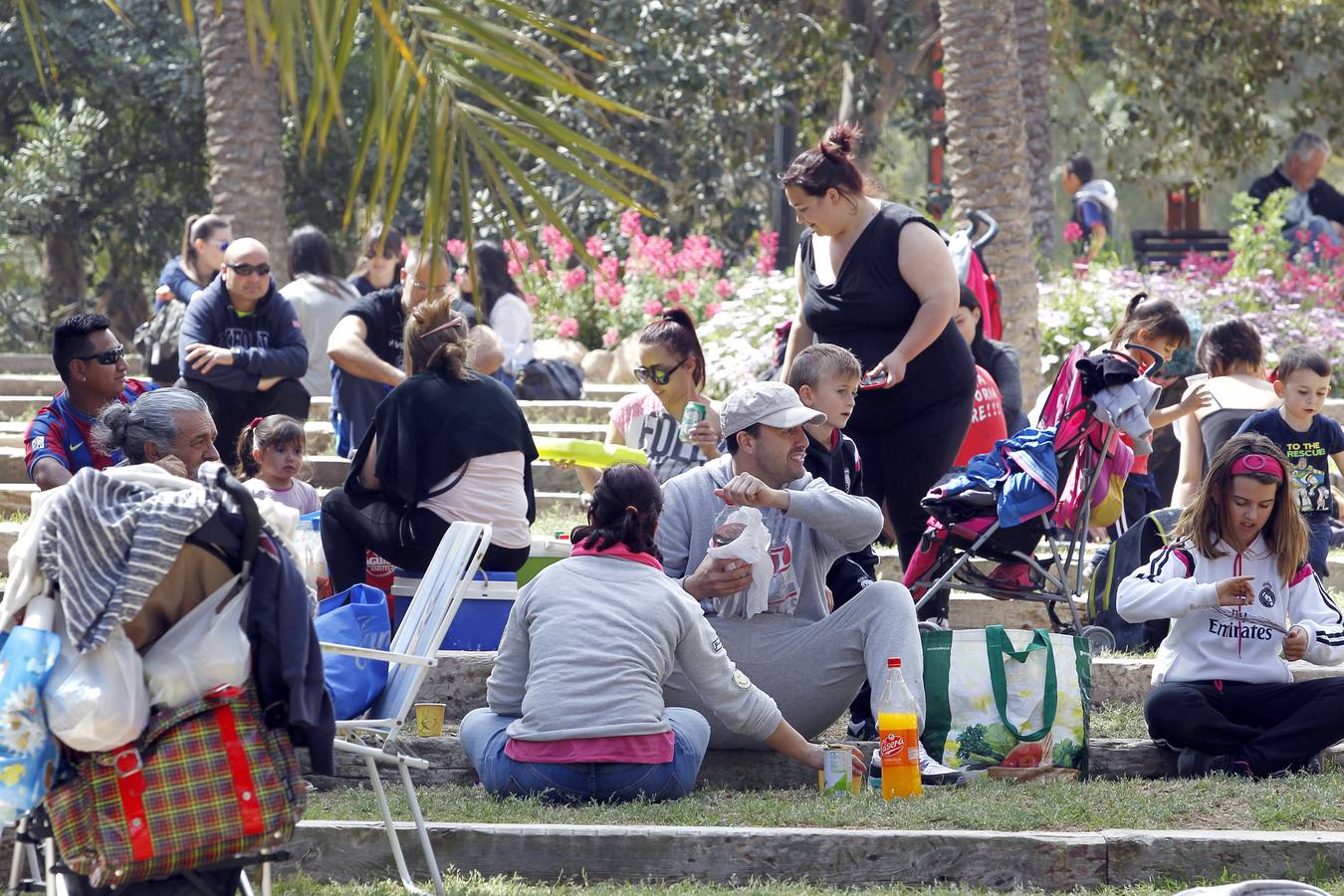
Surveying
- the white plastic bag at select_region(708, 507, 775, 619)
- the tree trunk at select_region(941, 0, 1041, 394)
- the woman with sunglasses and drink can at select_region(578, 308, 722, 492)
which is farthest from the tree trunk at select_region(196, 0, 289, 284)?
the white plastic bag at select_region(708, 507, 775, 619)

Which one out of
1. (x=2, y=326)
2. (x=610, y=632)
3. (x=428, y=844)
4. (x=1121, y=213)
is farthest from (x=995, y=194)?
(x=1121, y=213)

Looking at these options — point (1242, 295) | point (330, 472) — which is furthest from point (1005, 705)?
point (1242, 295)

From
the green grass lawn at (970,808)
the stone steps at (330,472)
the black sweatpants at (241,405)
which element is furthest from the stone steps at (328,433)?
the green grass lawn at (970,808)

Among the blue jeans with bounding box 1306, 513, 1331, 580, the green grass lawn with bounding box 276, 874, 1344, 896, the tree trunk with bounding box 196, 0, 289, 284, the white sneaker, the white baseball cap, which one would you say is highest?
the tree trunk with bounding box 196, 0, 289, 284

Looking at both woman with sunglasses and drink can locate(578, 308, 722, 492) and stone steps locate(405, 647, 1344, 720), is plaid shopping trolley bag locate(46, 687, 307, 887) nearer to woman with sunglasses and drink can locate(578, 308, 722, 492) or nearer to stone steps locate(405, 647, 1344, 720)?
stone steps locate(405, 647, 1344, 720)

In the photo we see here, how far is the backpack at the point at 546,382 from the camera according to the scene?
40.9ft

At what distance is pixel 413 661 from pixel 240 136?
11.3 metres

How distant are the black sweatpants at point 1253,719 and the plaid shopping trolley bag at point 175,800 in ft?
10.6

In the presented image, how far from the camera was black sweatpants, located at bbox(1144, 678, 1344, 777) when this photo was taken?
599 centimetres

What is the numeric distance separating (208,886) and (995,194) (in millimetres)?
10497

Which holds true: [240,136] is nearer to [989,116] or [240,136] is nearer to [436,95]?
[989,116]

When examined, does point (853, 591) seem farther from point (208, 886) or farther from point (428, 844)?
point (208, 886)

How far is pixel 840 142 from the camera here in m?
6.83

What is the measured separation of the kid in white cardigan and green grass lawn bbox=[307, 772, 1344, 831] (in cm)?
26
